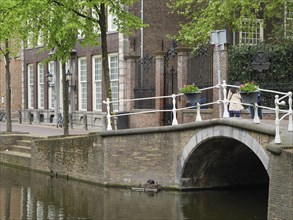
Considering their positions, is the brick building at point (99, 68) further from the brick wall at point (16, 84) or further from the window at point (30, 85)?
the brick wall at point (16, 84)

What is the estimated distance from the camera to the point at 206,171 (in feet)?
55.3

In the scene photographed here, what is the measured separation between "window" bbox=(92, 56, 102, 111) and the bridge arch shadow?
485 inches

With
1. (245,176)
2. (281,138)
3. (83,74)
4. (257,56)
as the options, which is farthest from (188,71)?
(83,74)

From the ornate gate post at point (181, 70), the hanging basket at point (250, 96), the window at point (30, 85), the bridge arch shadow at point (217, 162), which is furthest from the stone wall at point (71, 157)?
the window at point (30, 85)

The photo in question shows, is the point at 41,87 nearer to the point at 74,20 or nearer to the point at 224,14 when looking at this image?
the point at 224,14

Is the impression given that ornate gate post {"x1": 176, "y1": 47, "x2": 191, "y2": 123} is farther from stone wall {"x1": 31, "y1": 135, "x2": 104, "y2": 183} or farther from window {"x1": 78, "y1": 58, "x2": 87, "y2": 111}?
window {"x1": 78, "y1": 58, "x2": 87, "y2": 111}

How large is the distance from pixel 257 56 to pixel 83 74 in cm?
1260

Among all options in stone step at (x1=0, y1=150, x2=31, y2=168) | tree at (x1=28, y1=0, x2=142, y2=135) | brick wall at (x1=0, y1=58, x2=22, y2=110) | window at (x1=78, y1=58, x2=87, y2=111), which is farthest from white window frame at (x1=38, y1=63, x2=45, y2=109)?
tree at (x1=28, y1=0, x2=142, y2=135)

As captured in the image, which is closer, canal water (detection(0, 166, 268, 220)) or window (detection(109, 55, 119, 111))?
canal water (detection(0, 166, 268, 220))

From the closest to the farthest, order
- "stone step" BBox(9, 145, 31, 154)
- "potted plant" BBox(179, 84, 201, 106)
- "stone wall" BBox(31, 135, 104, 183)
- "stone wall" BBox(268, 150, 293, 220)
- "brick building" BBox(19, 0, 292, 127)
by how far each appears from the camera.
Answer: "stone wall" BBox(268, 150, 293, 220), "potted plant" BBox(179, 84, 201, 106), "stone wall" BBox(31, 135, 104, 183), "brick building" BBox(19, 0, 292, 127), "stone step" BBox(9, 145, 31, 154)

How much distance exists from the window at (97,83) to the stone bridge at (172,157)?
9806mm

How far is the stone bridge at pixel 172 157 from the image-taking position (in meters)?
15.5

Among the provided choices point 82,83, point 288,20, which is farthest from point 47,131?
point 288,20

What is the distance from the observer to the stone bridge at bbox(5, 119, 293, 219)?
15.5 metres
